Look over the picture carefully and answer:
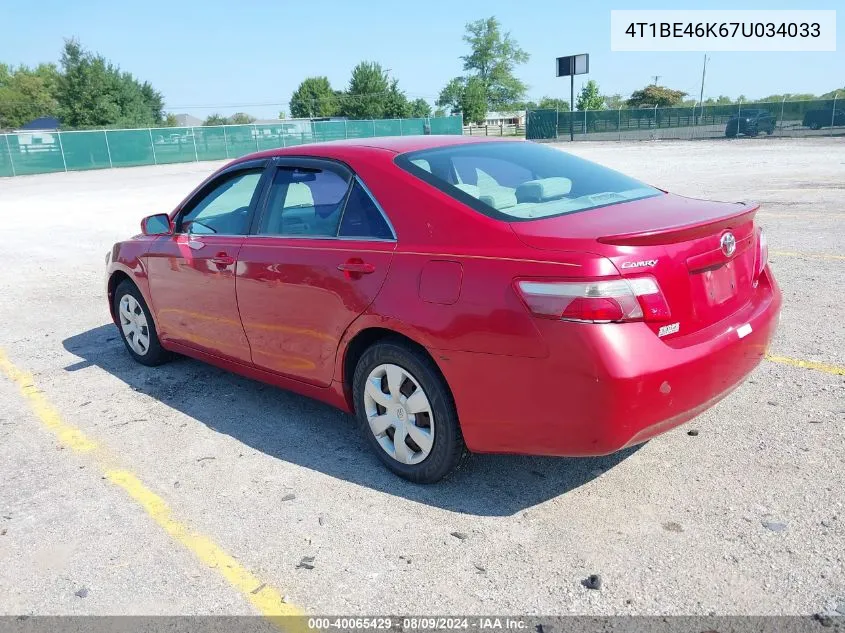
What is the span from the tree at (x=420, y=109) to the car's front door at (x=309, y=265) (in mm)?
77352

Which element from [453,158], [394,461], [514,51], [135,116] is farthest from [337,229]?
[514,51]

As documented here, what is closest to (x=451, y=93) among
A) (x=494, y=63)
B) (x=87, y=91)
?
(x=494, y=63)

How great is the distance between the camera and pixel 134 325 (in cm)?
552

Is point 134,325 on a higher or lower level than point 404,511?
higher

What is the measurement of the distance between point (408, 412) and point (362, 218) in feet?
3.28

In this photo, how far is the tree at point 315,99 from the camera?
101m

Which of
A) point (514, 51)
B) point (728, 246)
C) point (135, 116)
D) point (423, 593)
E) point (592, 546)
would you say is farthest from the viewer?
point (514, 51)

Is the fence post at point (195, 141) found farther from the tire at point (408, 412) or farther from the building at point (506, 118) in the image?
the building at point (506, 118)

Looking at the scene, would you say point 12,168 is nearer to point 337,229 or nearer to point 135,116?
point 135,116

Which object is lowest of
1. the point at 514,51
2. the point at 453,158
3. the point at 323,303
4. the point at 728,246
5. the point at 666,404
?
the point at 666,404

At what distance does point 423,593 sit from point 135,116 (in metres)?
60.0

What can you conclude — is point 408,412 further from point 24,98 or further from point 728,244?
point 24,98

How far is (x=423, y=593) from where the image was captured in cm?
267

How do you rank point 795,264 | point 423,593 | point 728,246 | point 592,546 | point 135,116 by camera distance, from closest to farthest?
1. point 423,593
2. point 592,546
3. point 728,246
4. point 795,264
5. point 135,116
